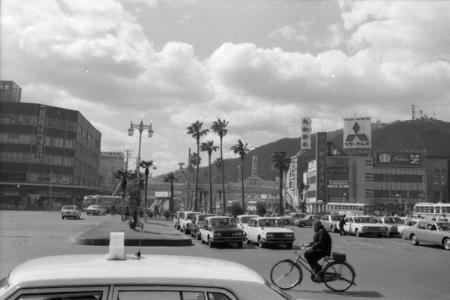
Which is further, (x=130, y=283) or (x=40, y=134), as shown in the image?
(x=40, y=134)

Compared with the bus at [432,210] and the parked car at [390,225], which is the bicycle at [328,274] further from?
the bus at [432,210]

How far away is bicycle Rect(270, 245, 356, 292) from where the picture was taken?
11.7m

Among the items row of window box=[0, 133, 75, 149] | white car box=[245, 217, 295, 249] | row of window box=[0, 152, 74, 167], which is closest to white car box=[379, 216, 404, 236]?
white car box=[245, 217, 295, 249]

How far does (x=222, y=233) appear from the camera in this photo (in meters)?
24.9

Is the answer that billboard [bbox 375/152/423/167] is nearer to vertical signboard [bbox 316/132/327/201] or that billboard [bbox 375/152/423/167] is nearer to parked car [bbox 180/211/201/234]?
vertical signboard [bbox 316/132/327/201]

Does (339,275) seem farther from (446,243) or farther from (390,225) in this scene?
(390,225)

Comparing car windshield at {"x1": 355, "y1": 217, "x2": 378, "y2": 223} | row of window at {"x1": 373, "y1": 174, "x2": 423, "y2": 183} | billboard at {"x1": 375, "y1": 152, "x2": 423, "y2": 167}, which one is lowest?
car windshield at {"x1": 355, "y1": 217, "x2": 378, "y2": 223}

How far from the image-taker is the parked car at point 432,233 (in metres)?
27.1

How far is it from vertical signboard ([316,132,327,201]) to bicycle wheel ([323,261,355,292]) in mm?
107271

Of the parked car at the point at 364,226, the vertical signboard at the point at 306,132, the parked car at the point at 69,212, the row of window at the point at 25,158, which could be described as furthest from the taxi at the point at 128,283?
the vertical signboard at the point at 306,132

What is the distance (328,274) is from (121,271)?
9.16 m

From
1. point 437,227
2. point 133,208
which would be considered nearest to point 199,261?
point 437,227

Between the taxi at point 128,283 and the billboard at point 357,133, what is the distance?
116462mm

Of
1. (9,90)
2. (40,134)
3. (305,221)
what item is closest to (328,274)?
(305,221)
